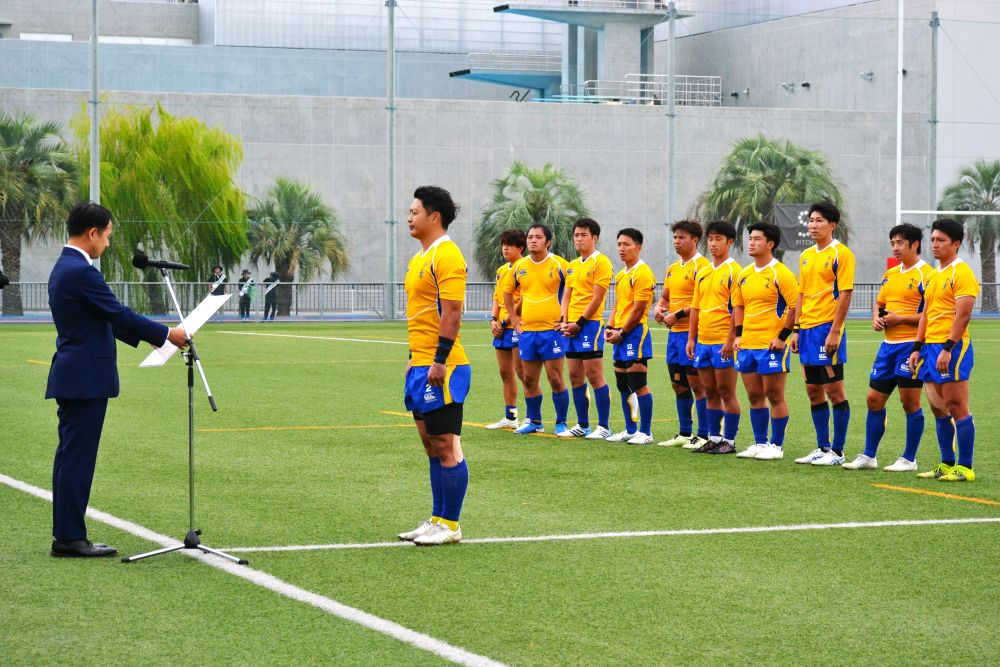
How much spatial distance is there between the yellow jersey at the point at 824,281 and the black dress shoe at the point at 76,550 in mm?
6601

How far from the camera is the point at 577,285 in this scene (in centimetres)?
1448

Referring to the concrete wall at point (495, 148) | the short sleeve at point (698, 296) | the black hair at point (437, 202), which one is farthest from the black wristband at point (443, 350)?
the concrete wall at point (495, 148)

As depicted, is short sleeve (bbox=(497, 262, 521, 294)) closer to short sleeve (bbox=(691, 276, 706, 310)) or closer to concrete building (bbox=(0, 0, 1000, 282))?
short sleeve (bbox=(691, 276, 706, 310))

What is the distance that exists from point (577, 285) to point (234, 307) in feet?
113

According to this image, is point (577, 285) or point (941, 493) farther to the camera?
point (577, 285)

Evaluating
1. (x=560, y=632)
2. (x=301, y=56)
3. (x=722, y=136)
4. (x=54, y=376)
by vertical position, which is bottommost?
(x=560, y=632)

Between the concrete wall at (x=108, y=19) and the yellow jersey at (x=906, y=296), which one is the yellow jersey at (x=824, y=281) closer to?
the yellow jersey at (x=906, y=296)

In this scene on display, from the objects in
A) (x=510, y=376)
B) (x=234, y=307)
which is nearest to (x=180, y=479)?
(x=510, y=376)

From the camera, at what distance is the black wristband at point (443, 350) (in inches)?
324

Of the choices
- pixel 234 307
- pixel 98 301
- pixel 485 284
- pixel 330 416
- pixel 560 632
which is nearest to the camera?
pixel 560 632

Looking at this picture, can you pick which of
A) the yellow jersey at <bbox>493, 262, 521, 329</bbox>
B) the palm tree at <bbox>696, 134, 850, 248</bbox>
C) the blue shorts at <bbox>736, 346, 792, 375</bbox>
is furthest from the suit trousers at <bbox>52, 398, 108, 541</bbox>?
the palm tree at <bbox>696, 134, 850, 248</bbox>

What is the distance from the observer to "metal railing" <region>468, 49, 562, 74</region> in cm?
6662

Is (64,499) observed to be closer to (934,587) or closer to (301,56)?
(934,587)

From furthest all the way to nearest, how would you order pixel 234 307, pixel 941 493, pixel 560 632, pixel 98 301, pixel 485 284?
pixel 485 284, pixel 234 307, pixel 941 493, pixel 98 301, pixel 560 632
